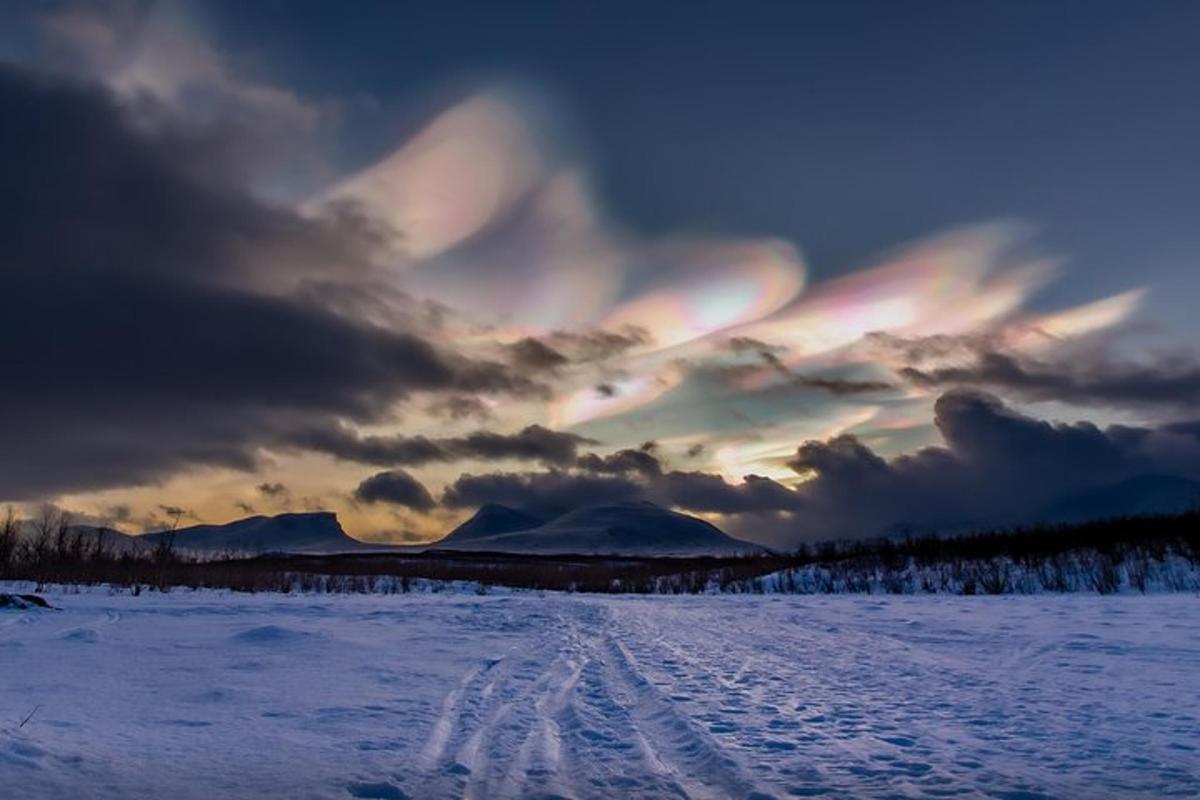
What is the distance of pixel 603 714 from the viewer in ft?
23.5

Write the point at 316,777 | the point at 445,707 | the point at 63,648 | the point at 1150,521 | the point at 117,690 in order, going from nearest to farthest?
the point at 316,777
the point at 445,707
the point at 117,690
the point at 63,648
the point at 1150,521

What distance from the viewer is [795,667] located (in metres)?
10.1

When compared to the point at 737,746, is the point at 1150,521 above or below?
above

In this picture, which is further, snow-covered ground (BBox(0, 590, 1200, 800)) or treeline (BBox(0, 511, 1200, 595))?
treeline (BBox(0, 511, 1200, 595))

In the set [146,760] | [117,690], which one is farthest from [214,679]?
[146,760]

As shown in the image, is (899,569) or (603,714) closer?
(603,714)

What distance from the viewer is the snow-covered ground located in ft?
16.5

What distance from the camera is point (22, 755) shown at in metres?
5.18

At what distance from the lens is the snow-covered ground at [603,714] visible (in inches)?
198

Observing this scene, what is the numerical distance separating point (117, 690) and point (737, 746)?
6212 mm

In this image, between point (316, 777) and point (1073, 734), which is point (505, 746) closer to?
point (316, 777)

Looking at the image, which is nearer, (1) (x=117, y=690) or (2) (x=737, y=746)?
(2) (x=737, y=746)

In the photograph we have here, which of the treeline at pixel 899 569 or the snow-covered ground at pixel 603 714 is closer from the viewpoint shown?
the snow-covered ground at pixel 603 714

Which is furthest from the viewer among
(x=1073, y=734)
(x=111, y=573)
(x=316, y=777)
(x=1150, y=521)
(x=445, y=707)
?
(x=1150, y=521)
